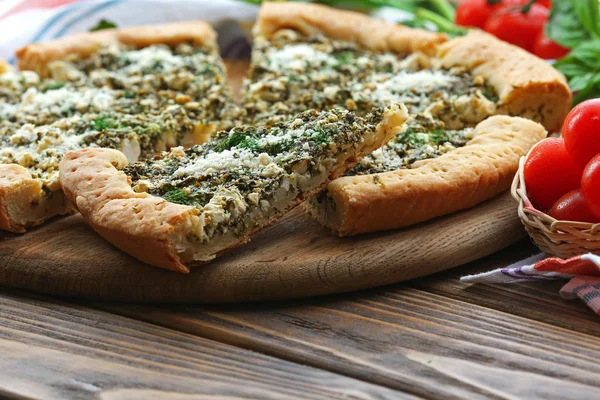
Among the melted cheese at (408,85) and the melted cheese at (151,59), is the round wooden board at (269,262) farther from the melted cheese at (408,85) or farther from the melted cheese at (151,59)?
the melted cheese at (151,59)

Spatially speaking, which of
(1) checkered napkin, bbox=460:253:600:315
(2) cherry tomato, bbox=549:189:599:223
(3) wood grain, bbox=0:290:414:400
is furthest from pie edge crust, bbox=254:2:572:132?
(3) wood grain, bbox=0:290:414:400

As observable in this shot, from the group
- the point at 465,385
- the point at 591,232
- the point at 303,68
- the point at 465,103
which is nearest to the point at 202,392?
the point at 465,385

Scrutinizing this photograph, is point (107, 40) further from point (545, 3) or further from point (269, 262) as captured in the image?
point (545, 3)

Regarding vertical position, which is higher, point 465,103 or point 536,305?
point 465,103

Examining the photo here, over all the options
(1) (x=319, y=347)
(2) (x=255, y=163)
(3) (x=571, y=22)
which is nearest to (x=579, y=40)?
(3) (x=571, y=22)

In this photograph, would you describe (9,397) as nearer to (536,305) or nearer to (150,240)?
(150,240)

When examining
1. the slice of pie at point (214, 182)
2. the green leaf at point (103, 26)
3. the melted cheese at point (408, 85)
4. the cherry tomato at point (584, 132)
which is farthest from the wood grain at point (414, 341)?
the green leaf at point (103, 26)
